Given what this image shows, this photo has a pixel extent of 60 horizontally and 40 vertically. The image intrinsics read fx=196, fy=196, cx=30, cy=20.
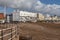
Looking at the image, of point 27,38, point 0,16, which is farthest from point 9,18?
point 27,38

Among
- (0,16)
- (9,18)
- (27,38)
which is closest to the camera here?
(27,38)

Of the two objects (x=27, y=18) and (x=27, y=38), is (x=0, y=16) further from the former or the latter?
(x=27, y=38)

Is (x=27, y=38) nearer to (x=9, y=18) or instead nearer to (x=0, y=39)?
(x=0, y=39)

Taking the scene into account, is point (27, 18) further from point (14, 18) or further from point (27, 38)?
point (27, 38)

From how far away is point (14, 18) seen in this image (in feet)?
445

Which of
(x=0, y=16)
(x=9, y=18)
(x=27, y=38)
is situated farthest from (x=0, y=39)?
(x=9, y=18)

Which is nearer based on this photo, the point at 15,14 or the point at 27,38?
the point at 27,38

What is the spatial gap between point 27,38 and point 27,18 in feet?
442

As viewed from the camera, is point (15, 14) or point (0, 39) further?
point (15, 14)

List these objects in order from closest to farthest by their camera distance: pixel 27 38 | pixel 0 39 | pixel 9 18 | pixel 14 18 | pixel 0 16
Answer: pixel 0 39 → pixel 27 38 → pixel 0 16 → pixel 14 18 → pixel 9 18

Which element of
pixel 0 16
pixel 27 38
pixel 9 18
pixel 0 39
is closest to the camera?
pixel 0 39

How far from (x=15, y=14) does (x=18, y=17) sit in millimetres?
2983

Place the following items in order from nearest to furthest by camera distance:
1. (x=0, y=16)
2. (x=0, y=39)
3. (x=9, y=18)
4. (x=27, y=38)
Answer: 1. (x=0, y=39)
2. (x=27, y=38)
3. (x=0, y=16)
4. (x=9, y=18)

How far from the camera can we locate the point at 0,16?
363 feet
